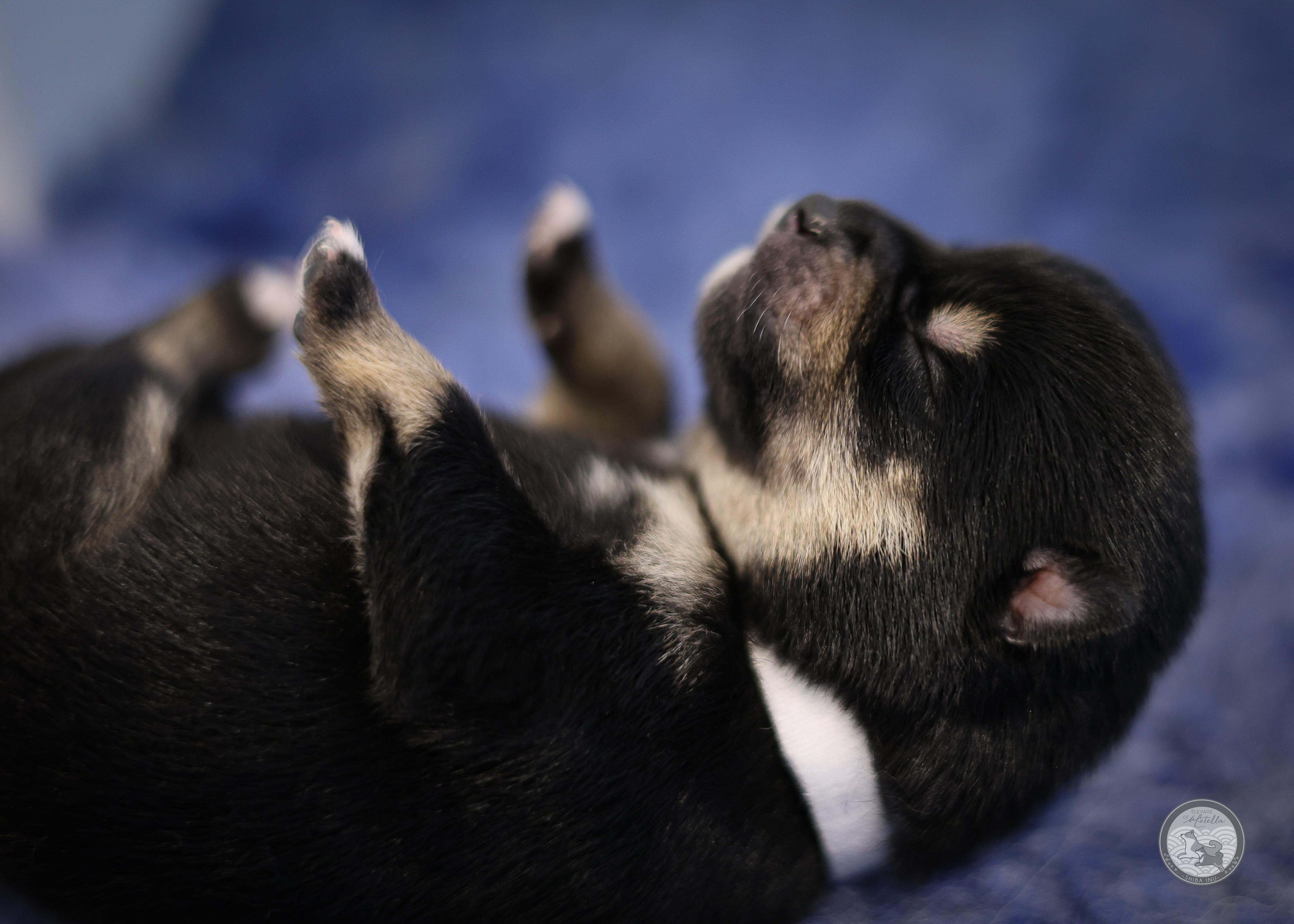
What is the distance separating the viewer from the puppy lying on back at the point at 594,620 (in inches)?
60.2

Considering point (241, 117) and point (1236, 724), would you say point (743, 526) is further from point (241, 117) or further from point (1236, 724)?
point (241, 117)

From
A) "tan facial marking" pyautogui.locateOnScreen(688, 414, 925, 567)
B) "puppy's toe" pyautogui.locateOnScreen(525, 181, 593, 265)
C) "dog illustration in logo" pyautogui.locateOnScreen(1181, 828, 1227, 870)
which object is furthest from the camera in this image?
"puppy's toe" pyautogui.locateOnScreen(525, 181, 593, 265)

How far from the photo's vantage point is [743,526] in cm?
195

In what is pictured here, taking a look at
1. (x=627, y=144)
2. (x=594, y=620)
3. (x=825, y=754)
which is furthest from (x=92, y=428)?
(x=627, y=144)

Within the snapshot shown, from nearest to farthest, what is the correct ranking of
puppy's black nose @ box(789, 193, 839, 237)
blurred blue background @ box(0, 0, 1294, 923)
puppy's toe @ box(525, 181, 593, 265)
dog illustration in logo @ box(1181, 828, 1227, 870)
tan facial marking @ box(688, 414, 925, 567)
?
tan facial marking @ box(688, 414, 925, 567) → puppy's black nose @ box(789, 193, 839, 237) → dog illustration in logo @ box(1181, 828, 1227, 870) → puppy's toe @ box(525, 181, 593, 265) → blurred blue background @ box(0, 0, 1294, 923)

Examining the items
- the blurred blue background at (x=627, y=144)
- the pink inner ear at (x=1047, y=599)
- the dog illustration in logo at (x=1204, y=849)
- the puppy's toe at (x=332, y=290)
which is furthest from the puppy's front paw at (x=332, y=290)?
the dog illustration in logo at (x=1204, y=849)

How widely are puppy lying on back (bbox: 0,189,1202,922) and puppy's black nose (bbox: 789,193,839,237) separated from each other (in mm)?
11

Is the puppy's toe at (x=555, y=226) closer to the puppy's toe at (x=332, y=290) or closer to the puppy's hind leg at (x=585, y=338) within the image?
the puppy's hind leg at (x=585, y=338)

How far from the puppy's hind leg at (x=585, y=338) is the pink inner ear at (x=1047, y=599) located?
1.53 meters

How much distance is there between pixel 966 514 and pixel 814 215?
0.71 m

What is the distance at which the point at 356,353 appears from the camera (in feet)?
5.89

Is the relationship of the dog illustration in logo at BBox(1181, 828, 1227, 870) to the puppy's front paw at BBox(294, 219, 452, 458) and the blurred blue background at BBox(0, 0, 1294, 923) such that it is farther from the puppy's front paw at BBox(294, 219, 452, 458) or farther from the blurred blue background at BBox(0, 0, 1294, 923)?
the puppy's front paw at BBox(294, 219, 452, 458)

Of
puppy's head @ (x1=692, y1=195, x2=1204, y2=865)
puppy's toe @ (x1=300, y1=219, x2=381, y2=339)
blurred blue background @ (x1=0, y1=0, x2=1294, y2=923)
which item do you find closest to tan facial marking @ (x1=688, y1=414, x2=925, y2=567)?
puppy's head @ (x1=692, y1=195, x2=1204, y2=865)

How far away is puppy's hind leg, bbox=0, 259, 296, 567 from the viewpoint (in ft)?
5.67
